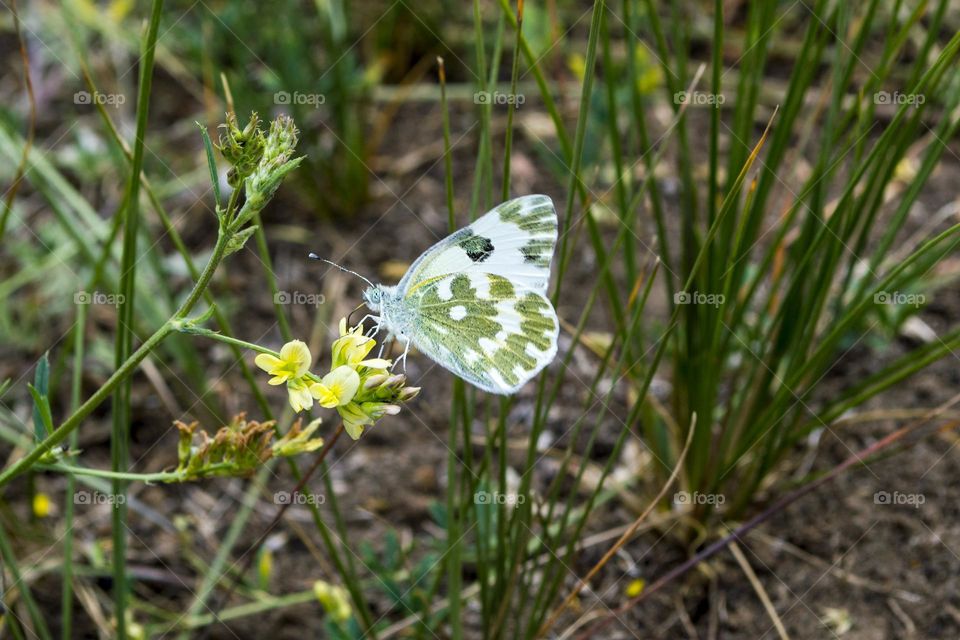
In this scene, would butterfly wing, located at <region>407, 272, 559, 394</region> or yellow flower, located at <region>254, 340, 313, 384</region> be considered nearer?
yellow flower, located at <region>254, 340, 313, 384</region>

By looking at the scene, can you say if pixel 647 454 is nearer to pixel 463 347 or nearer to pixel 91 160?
pixel 463 347

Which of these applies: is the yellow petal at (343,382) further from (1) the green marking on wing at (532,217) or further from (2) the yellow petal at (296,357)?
(1) the green marking on wing at (532,217)

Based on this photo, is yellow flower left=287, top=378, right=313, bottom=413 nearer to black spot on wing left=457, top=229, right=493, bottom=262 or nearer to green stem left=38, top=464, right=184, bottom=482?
green stem left=38, top=464, right=184, bottom=482

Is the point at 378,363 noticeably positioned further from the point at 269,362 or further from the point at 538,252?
the point at 538,252

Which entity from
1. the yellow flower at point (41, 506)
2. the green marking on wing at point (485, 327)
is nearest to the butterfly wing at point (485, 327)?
the green marking on wing at point (485, 327)

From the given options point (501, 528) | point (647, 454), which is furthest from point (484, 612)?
point (647, 454)

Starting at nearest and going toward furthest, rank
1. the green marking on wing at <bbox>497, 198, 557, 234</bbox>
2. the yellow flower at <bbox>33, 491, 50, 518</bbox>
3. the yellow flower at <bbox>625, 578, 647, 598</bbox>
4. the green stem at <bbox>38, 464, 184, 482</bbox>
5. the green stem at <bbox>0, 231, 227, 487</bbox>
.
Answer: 1. the green stem at <bbox>0, 231, 227, 487</bbox>
2. the green stem at <bbox>38, 464, 184, 482</bbox>
3. the green marking on wing at <bbox>497, 198, 557, 234</bbox>
4. the yellow flower at <bbox>625, 578, 647, 598</bbox>
5. the yellow flower at <bbox>33, 491, 50, 518</bbox>

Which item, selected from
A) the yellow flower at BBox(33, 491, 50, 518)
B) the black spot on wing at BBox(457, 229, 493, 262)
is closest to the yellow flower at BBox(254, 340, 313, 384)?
the black spot on wing at BBox(457, 229, 493, 262)

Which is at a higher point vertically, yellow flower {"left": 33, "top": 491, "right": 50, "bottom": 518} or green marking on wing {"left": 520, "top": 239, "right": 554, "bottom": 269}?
green marking on wing {"left": 520, "top": 239, "right": 554, "bottom": 269}
